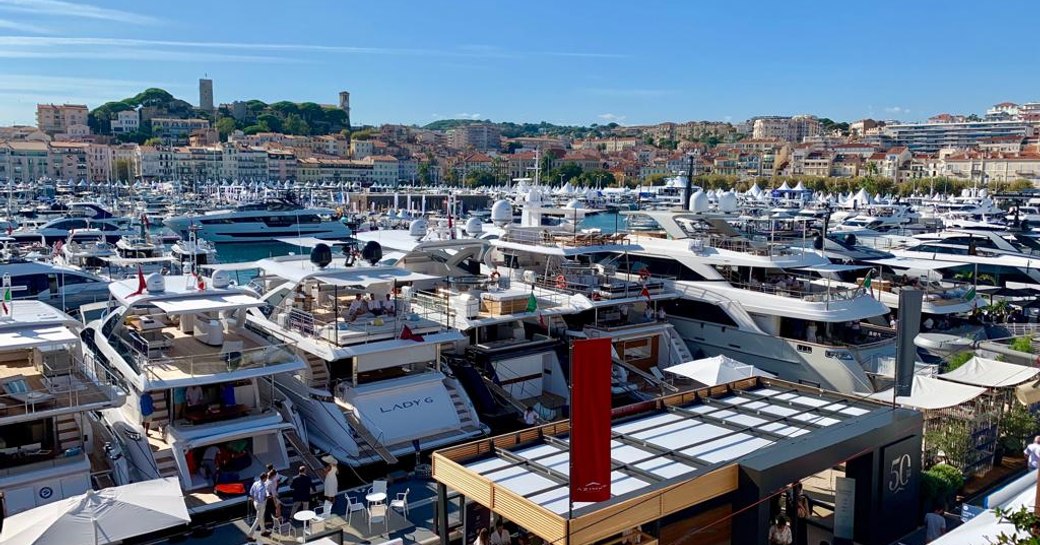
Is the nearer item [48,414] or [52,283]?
[48,414]

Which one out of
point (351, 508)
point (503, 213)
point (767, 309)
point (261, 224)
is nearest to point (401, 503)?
point (351, 508)

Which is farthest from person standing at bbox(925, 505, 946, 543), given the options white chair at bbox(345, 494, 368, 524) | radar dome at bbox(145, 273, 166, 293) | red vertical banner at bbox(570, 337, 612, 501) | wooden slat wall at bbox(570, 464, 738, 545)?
radar dome at bbox(145, 273, 166, 293)

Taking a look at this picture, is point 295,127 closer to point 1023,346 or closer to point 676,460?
point 1023,346

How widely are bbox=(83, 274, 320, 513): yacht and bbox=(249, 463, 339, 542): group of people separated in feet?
2.59

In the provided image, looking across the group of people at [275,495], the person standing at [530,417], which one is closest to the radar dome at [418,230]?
the person standing at [530,417]

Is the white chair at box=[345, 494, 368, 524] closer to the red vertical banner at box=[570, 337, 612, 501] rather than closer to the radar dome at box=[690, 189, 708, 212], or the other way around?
the red vertical banner at box=[570, 337, 612, 501]

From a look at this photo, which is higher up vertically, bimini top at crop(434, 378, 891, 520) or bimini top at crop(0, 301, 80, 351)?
bimini top at crop(0, 301, 80, 351)

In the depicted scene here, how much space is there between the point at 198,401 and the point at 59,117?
187892 mm

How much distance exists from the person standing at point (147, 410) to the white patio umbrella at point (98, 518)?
372 centimetres

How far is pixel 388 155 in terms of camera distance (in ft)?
508

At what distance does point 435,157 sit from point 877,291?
5732 inches

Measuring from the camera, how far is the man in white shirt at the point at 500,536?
925cm

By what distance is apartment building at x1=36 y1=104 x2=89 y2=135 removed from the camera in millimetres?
171500

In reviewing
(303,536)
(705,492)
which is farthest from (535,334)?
(705,492)
